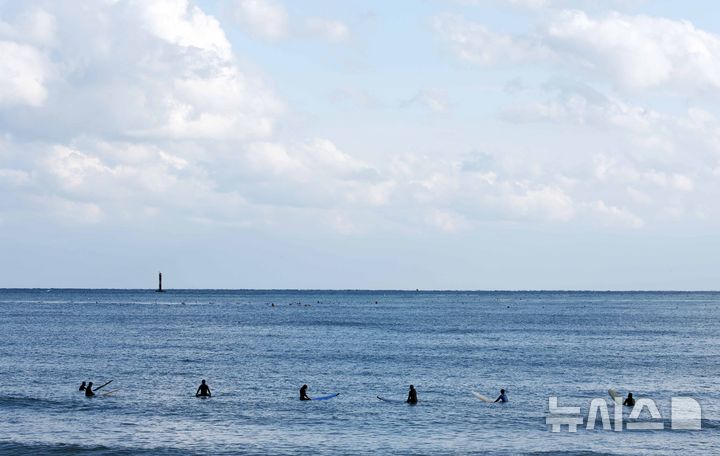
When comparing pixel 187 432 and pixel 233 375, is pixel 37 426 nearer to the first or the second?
pixel 187 432

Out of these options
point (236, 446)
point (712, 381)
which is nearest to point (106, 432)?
point (236, 446)

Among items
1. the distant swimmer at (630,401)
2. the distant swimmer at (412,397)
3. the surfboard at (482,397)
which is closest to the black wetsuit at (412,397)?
the distant swimmer at (412,397)

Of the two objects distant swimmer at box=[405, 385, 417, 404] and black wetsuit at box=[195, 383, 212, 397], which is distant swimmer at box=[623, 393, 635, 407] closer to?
distant swimmer at box=[405, 385, 417, 404]

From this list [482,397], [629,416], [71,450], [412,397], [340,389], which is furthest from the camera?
[340,389]

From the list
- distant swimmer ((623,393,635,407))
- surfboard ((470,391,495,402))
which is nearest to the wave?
surfboard ((470,391,495,402))

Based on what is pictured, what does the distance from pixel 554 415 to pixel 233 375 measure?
32.2m

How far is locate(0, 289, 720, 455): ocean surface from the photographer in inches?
1972

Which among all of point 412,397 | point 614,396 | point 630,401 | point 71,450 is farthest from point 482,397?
point 71,450

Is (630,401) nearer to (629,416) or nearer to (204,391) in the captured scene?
(629,416)

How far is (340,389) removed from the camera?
70625mm

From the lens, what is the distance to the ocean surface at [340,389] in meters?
50.1

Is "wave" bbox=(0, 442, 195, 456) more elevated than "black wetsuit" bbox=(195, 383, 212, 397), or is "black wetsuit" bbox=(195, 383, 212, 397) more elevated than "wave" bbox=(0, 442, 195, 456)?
"black wetsuit" bbox=(195, 383, 212, 397)

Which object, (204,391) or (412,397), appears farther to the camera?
(204,391)

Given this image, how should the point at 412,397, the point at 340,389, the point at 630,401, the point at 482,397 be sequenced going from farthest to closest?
the point at 340,389 → the point at 482,397 → the point at 412,397 → the point at 630,401
